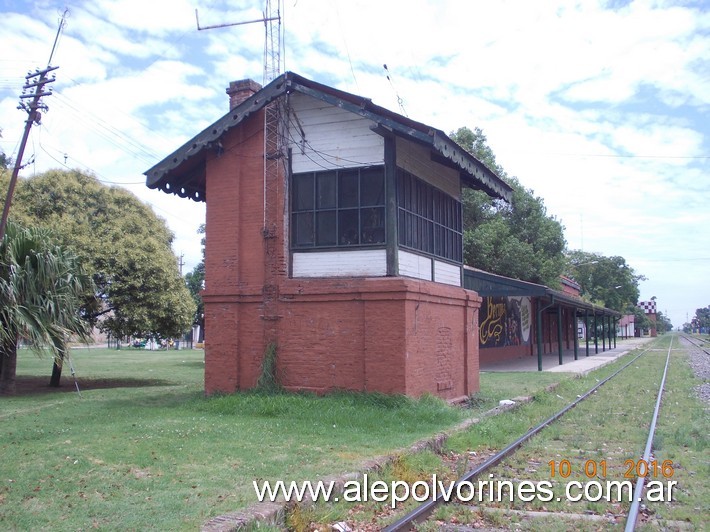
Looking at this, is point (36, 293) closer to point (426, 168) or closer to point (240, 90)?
point (240, 90)

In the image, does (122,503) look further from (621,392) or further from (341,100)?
(621,392)

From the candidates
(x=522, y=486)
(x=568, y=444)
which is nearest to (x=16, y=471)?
(x=522, y=486)

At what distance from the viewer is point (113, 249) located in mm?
17031

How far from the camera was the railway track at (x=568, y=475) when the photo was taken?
6297mm

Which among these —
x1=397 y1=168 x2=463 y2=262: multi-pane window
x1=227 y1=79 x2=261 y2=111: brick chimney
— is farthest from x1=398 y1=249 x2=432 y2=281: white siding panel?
x1=227 y1=79 x2=261 y2=111: brick chimney

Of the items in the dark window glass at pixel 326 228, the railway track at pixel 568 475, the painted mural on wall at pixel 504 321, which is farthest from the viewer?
the painted mural on wall at pixel 504 321

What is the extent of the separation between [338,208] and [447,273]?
11.7ft

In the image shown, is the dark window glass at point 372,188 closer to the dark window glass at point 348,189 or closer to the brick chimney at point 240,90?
the dark window glass at point 348,189

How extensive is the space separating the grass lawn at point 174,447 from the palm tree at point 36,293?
1.44 metres

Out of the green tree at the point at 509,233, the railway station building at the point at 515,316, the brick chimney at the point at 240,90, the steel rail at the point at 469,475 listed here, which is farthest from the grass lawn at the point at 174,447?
the green tree at the point at 509,233

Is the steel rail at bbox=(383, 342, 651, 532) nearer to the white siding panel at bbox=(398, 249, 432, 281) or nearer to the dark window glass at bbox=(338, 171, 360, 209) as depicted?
the white siding panel at bbox=(398, 249, 432, 281)

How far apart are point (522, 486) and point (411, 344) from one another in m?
Result: 4.69

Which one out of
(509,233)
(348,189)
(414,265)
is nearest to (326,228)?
(348,189)

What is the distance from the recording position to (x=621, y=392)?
17766mm
